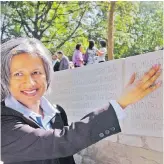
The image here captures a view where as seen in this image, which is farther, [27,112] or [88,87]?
[88,87]

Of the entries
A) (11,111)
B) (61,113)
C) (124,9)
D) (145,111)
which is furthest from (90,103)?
Answer: (124,9)

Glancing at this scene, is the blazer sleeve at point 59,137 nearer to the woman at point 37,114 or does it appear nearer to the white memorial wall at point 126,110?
the woman at point 37,114

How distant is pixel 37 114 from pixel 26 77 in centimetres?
18

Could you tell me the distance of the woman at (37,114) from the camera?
1191mm

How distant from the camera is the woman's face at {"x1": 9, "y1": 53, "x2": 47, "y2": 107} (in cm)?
136

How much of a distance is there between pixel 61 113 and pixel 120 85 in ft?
6.91

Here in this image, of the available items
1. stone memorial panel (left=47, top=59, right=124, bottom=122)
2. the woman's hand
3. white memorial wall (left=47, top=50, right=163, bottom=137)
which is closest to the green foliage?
stone memorial panel (left=47, top=59, right=124, bottom=122)

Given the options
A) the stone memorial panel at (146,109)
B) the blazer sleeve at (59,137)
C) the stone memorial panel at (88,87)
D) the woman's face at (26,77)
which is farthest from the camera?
the stone memorial panel at (88,87)

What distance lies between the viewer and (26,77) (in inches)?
53.6

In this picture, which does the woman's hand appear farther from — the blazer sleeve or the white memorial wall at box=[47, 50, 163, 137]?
the white memorial wall at box=[47, 50, 163, 137]

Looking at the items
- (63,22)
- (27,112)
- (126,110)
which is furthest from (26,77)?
(63,22)

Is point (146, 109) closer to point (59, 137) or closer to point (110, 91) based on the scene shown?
point (110, 91)

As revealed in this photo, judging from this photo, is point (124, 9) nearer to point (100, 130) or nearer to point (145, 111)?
point (145, 111)

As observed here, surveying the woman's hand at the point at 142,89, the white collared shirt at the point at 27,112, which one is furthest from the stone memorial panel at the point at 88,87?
the woman's hand at the point at 142,89
